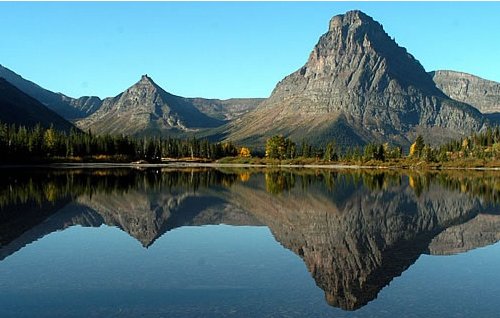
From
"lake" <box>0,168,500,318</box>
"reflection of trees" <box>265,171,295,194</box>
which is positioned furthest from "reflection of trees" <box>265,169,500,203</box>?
"lake" <box>0,168,500,318</box>

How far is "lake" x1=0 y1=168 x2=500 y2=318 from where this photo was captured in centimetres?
2308

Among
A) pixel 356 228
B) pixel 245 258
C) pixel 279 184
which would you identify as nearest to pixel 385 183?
pixel 279 184

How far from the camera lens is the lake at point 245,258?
23.1 meters

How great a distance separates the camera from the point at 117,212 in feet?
182

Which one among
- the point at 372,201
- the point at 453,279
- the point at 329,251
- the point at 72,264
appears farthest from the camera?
the point at 372,201

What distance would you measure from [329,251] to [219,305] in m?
14.1

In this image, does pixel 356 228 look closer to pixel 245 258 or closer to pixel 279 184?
pixel 245 258

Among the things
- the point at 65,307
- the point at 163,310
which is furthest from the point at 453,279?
the point at 65,307

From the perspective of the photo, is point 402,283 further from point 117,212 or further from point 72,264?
point 117,212

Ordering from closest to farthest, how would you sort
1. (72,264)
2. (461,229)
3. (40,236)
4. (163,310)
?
1. (163,310)
2. (72,264)
3. (40,236)
4. (461,229)

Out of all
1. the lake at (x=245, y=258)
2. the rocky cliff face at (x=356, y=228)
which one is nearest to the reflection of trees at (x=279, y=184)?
the rocky cliff face at (x=356, y=228)

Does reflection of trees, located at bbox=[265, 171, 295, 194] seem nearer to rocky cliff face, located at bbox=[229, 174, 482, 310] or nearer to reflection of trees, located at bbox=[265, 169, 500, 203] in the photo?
reflection of trees, located at bbox=[265, 169, 500, 203]

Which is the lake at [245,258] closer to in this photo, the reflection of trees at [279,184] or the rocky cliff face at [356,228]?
the rocky cliff face at [356,228]

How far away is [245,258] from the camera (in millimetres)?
34344
